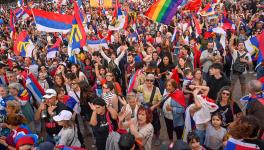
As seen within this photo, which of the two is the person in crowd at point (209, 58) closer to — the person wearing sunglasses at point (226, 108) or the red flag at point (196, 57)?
the red flag at point (196, 57)

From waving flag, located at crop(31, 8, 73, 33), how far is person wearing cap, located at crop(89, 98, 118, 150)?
450cm

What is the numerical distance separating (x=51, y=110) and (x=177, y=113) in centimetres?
204

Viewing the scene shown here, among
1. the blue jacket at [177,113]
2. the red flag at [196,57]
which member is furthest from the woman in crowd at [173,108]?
the red flag at [196,57]

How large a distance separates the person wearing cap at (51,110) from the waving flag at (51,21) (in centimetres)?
360

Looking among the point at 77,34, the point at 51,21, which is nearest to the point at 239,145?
the point at 77,34

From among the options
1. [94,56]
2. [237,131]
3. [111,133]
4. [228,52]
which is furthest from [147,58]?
[237,131]

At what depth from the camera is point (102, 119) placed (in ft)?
15.1

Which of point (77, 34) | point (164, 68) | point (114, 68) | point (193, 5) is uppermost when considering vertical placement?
point (193, 5)

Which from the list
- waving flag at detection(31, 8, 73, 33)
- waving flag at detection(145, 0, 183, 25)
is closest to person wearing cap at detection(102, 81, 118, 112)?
waving flag at detection(145, 0, 183, 25)

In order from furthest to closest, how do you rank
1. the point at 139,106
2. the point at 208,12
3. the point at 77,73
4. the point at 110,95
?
the point at 208,12 < the point at 77,73 < the point at 110,95 < the point at 139,106

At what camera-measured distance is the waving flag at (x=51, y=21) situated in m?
8.42

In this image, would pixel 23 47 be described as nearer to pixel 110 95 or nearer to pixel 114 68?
pixel 114 68

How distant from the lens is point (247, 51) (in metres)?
7.44

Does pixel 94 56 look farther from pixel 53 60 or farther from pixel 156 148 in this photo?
pixel 156 148
